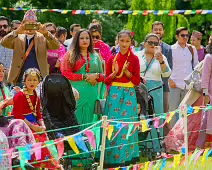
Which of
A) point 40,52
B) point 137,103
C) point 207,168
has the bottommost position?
point 207,168

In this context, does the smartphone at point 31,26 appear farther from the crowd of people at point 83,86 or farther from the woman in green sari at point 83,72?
the woman in green sari at point 83,72

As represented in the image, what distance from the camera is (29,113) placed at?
29.0ft

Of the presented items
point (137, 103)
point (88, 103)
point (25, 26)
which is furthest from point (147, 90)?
point (25, 26)

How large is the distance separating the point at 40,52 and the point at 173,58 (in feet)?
10.3

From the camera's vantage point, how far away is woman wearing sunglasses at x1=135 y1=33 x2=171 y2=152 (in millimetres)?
11266

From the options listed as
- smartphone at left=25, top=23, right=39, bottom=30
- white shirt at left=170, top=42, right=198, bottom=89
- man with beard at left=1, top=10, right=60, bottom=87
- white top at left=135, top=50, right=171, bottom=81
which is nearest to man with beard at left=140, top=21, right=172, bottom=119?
white shirt at left=170, top=42, right=198, bottom=89

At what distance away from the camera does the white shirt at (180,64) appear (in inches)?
499

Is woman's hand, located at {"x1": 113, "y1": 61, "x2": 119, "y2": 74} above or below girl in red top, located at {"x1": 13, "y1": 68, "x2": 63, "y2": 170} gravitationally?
above

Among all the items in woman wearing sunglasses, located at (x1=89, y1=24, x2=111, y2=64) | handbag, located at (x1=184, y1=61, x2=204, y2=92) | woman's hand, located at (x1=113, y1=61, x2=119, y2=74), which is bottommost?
handbag, located at (x1=184, y1=61, x2=204, y2=92)

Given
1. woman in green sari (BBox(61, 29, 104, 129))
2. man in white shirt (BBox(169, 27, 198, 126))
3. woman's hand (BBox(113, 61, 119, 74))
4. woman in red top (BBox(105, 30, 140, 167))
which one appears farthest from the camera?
man in white shirt (BBox(169, 27, 198, 126))

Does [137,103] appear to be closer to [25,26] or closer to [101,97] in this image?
[101,97]

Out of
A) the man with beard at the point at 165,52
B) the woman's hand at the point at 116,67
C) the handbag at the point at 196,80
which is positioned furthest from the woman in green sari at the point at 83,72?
the man with beard at the point at 165,52

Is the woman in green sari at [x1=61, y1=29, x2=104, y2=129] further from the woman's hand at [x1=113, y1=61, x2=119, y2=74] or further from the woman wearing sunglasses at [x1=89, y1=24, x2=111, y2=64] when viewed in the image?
the woman wearing sunglasses at [x1=89, y1=24, x2=111, y2=64]

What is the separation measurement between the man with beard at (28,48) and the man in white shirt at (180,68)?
2984 mm
